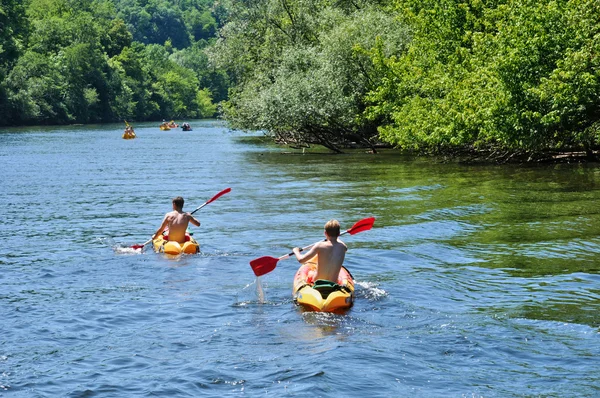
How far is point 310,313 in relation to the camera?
11930 millimetres

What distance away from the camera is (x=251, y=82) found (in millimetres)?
50000

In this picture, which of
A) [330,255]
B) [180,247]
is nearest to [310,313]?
[330,255]

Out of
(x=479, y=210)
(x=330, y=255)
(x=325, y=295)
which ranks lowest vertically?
(x=325, y=295)

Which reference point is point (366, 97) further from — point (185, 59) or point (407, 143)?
point (185, 59)

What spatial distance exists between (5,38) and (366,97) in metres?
71.7

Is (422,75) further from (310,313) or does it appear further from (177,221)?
(310,313)

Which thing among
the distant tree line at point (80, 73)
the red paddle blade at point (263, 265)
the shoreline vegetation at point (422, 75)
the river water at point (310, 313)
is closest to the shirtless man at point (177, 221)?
the river water at point (310, 313)

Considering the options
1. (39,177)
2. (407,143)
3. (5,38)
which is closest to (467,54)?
(407,143)

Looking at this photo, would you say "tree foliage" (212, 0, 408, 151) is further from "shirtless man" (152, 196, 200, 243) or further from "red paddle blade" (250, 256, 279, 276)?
"red paddle blade" (250, 256, 279, 276)

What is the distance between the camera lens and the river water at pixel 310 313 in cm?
923

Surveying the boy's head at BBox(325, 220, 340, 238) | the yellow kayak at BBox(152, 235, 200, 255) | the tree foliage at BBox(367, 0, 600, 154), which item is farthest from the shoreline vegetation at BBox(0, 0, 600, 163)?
the boy's head at BBox(325, 220, 340, 238)

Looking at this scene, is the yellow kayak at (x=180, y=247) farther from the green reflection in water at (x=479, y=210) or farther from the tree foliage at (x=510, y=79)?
the tree foliage at (x=510, y=79)

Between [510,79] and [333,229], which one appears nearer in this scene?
[333,229]

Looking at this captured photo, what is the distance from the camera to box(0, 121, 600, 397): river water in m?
9.23
